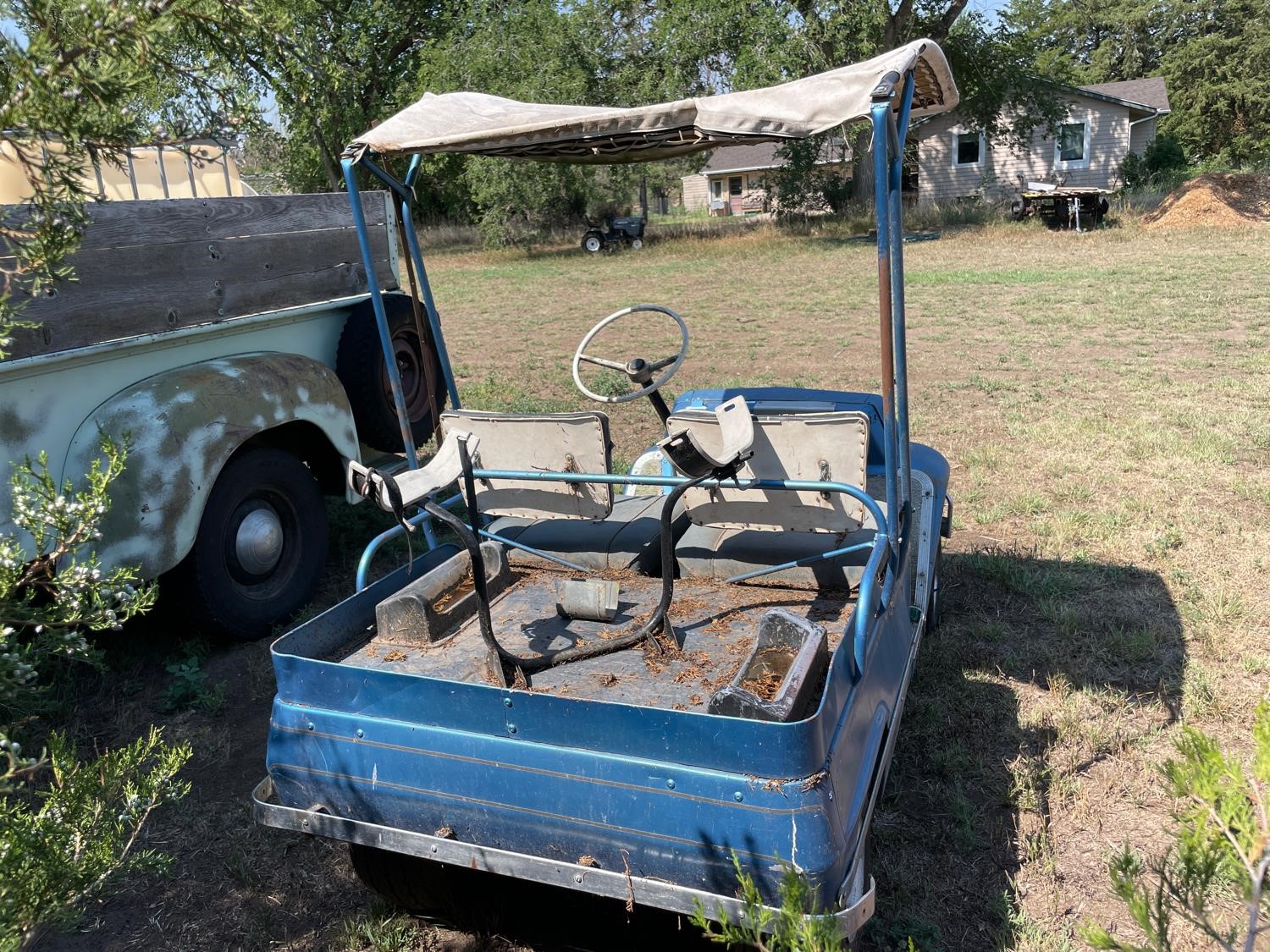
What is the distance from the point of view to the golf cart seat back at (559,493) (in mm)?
3312

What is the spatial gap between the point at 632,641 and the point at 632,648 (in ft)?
0.26

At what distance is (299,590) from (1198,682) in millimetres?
3866

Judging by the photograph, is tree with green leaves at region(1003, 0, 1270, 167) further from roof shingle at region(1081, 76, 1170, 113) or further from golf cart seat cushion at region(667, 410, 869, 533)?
golf cart seat cushion at region(667, 410, 869, 533)

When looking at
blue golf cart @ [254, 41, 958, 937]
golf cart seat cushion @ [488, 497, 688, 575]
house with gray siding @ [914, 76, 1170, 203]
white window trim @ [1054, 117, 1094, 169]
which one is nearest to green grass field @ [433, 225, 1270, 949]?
blue golf cart @ [254, 41, 958, 937]

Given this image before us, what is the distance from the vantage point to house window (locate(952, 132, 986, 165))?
3381 cm

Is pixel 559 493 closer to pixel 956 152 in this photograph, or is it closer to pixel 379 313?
pixel 379 313

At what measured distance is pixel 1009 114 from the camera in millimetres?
29203

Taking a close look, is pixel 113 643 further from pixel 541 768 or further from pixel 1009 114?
pixel 1009 114

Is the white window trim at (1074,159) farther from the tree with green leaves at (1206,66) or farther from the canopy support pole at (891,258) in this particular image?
the canopy support pole at (891,258)

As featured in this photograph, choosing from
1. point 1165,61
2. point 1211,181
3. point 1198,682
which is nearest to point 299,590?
point 1198,682

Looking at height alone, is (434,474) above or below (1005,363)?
above

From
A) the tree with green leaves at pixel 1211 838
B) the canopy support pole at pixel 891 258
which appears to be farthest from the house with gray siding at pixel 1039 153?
the tree with green leaves at pixel 1211 838

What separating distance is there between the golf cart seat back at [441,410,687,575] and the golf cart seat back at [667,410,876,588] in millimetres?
311

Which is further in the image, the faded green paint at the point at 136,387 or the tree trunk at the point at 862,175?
the tree trunk at the point at 862,175
